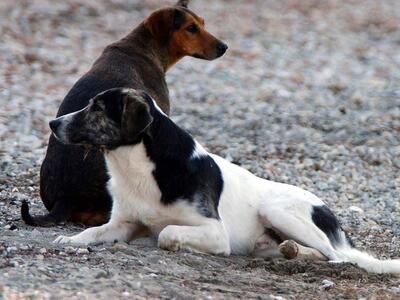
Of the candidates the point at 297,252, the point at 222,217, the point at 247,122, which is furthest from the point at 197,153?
the point at 247,122

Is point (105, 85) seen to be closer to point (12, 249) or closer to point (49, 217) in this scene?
point (49, 217)

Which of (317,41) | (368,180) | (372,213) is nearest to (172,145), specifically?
(372,213)

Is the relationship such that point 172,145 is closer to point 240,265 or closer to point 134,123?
point 134,123

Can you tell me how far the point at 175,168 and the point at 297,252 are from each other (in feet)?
3.57

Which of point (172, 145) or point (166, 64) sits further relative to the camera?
point (166, 64)

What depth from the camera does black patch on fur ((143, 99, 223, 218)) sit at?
25.1 feet

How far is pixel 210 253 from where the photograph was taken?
7625 mm

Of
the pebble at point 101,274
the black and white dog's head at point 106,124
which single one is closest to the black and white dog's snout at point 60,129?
the black and white dog's head at point 106,124

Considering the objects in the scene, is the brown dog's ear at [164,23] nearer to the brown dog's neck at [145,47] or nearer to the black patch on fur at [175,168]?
the brown dog's neck at [145,47]

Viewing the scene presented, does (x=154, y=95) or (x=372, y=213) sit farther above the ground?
(x=154, y=95)

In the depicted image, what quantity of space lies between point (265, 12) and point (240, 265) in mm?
19001

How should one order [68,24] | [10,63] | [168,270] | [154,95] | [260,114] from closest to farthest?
1. [168,270]
2. [154,95]
3. [260,114]
4. [10,63]
5. [68,24]

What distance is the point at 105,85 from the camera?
9.56 meters

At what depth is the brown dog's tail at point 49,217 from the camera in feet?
27.6
